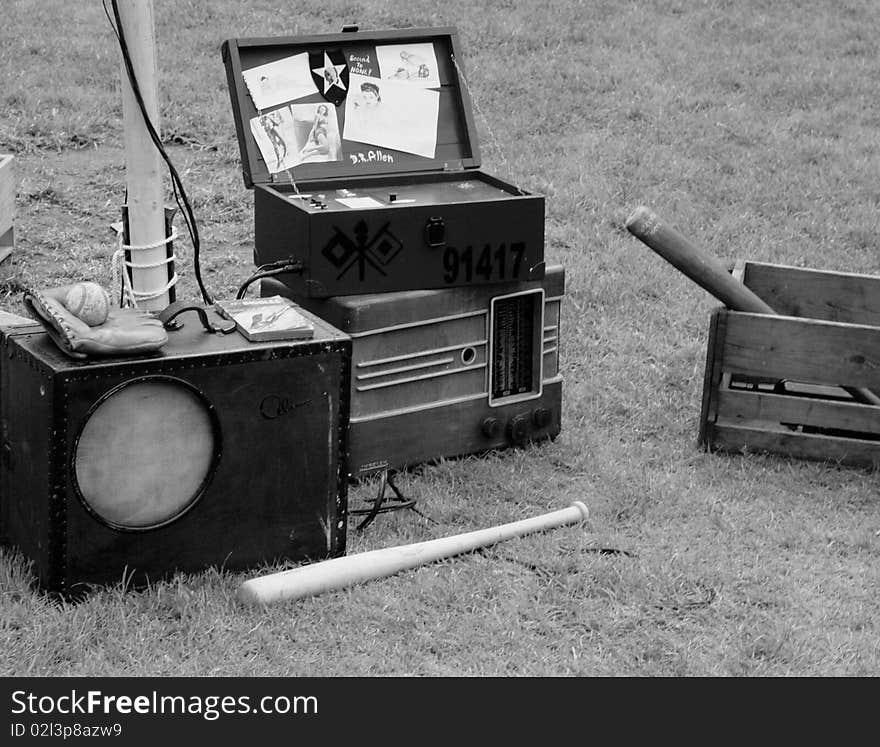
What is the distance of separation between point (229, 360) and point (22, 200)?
4247 mm

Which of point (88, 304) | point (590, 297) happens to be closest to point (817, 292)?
point (590, 297)

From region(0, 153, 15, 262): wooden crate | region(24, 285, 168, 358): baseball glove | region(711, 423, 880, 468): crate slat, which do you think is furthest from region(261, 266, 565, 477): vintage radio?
region(0, 153, 15, 262): wooden crate

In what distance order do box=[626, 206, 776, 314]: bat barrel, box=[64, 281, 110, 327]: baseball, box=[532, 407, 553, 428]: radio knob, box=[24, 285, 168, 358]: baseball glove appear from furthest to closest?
box=[532, 407, 553, 428]: radio knob → box=[626, 206, 776, 314]: bat barrel → box=[64, 281, 110, 327]: baseball → box=[24, 285, 168, 358]: baseball glove

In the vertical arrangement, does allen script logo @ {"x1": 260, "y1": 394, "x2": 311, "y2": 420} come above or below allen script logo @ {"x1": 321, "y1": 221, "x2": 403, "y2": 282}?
below

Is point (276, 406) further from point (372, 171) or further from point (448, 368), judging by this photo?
point (372, 171)

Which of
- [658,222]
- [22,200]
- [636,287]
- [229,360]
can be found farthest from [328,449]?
[22,200]

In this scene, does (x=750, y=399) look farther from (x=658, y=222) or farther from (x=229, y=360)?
(x=229, y=360)

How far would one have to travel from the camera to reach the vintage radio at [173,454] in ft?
11.4

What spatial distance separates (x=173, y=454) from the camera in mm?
3621

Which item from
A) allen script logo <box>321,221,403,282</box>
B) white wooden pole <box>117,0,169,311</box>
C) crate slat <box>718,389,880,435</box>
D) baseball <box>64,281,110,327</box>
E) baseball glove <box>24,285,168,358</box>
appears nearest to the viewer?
baseball glove <box>24,285,168,358</box>

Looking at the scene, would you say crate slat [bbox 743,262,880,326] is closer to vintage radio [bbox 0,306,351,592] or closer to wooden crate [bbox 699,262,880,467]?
wooden crate [bbox 699,262,880,467]

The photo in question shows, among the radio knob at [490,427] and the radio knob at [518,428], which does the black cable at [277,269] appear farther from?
the radio knob at [518,428]

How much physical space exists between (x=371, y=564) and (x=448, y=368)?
101cm

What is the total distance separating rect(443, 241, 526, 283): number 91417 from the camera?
14.9 ft
